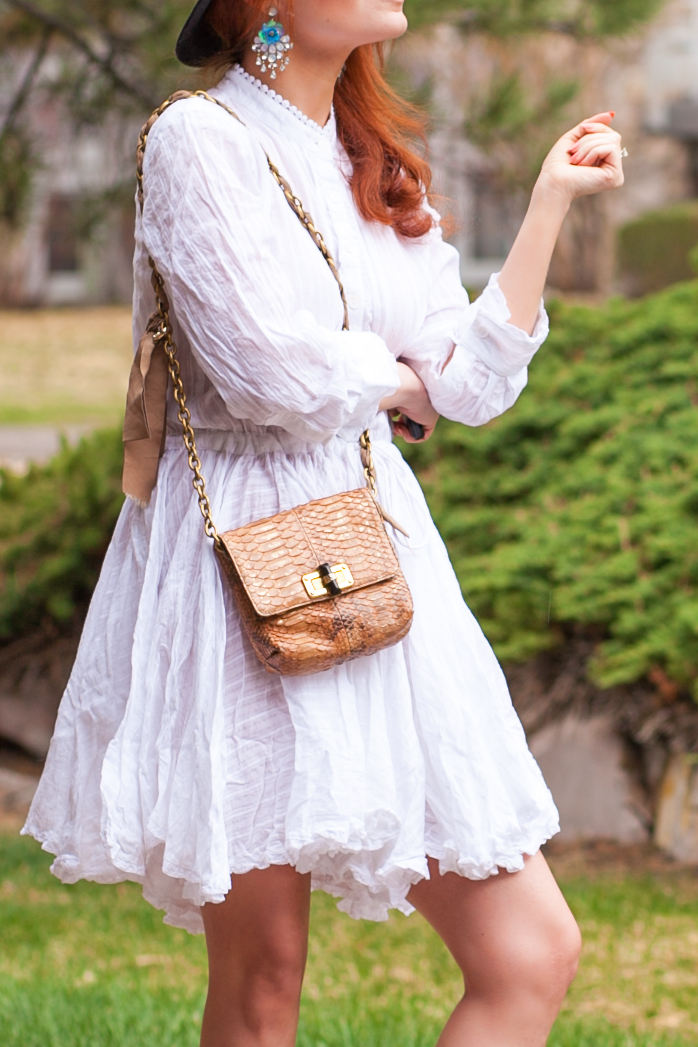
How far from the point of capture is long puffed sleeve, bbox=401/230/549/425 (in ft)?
5.93

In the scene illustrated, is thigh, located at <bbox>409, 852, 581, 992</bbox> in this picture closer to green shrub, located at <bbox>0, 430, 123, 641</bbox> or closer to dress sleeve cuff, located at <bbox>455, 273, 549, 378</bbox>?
dress sleeve cuff, located at <bbox>455, 273, 549, 378</bbox>

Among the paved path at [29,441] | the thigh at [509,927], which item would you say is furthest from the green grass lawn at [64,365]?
the thigh at [509,927]

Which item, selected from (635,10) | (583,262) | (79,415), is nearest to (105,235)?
(635,10)

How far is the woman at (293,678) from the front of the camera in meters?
1.59

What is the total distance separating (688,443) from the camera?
432 centimetres

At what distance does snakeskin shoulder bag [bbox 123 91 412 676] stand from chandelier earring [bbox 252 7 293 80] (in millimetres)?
147

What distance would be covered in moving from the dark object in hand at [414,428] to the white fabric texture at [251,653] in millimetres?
159

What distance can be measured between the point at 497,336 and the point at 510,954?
33.4 inches

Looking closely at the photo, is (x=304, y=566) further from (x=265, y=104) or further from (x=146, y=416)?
(x=265, y=104)

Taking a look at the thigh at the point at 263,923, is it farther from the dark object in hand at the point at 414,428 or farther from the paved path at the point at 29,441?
the paved path at the point at 29,441

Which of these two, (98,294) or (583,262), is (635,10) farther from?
(98,294)

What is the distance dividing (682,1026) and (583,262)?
18.4m

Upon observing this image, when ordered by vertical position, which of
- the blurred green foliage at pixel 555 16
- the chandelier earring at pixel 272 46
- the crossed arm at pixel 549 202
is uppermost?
the blurred green foliage at pixel 555 16

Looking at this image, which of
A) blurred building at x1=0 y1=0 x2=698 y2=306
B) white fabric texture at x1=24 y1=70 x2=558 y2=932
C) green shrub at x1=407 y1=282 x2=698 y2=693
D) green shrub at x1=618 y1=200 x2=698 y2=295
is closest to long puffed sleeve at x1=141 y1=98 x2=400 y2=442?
white fabric texture at x1=24 y1=70 x2=558 y2=932
